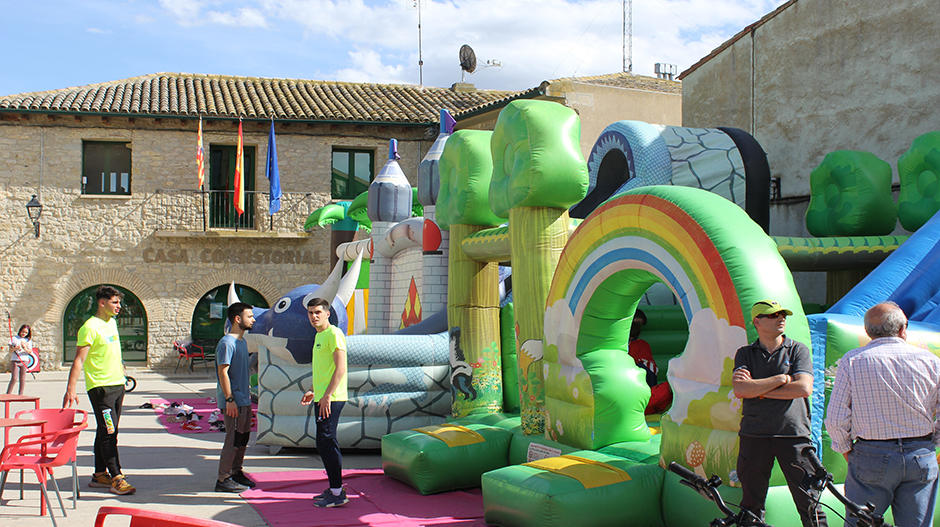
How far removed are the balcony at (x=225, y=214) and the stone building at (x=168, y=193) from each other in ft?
0.10

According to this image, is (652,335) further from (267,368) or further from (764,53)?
(764,53)

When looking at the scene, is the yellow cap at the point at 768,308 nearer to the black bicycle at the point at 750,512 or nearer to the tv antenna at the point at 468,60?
the black bicycle at the point at 750,512

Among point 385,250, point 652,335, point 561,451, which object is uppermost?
point 385,250

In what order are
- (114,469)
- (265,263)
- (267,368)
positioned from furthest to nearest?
(265,263) < (267,368) < (114,469)

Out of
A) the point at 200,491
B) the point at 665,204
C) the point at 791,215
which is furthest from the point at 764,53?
the point at 200,491

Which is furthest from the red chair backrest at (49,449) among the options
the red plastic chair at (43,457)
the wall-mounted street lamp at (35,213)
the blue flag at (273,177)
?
the wall-mounted street lamp at (35,213)

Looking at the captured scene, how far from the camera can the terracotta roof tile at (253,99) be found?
18.8m

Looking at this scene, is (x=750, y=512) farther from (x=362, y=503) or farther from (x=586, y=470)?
(x=362, y=503)

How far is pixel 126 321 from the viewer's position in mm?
18844

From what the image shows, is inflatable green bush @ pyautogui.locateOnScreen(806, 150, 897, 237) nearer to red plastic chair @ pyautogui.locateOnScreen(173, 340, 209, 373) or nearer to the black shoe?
the black shoe

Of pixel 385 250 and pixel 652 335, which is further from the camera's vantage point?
pixel 385 250

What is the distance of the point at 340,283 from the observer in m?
8.41

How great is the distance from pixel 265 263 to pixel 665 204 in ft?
52.4

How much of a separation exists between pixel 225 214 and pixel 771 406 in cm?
1761
